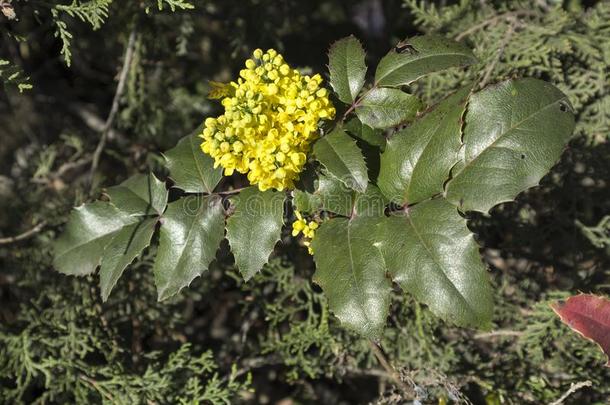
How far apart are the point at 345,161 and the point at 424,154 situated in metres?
0.19

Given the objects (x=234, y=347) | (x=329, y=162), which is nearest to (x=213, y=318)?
(x=234, y=347)

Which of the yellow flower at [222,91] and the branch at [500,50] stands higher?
the yellow flower at [222,91]

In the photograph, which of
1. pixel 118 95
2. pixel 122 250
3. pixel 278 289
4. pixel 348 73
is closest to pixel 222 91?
pixel 348 73

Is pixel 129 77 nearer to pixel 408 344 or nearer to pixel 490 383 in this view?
pixel 408 344

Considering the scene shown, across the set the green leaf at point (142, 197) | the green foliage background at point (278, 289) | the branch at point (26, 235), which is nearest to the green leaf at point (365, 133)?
the green leaf at point (142, 197)

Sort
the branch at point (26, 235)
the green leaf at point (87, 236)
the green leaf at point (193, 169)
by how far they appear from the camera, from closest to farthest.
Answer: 1. the green leaf at point (193, 169)
2. the green leaf at point (87, 236)
3. the branch at point (26, 235)

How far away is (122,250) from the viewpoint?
1.50 metres

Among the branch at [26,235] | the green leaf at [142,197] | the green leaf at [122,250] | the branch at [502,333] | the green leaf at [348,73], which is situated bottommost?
the branch at [502,333]

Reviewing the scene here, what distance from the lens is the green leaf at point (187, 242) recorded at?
1.41m

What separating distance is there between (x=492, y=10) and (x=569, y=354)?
1.18 m

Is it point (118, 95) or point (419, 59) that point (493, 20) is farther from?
point (118, 95)

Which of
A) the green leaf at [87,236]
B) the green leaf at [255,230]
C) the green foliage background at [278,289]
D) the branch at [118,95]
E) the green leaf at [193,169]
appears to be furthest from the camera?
the branch at [118,95]

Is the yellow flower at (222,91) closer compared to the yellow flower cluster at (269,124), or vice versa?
the yellow flower cluster at (269,124)

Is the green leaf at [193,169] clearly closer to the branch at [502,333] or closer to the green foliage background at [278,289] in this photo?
the green foliage background at [278,289]
